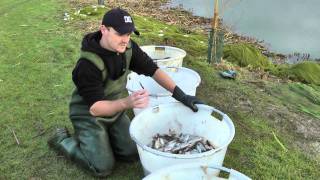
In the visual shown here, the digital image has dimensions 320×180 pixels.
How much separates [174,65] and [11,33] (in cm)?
386

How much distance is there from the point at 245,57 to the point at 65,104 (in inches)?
113

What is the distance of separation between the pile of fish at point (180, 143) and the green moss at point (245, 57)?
2889 millimetres

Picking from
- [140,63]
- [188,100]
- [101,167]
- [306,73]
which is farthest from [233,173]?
[306,73]

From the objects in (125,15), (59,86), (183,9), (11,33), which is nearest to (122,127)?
(125,15)

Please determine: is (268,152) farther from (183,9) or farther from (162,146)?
(183,9)

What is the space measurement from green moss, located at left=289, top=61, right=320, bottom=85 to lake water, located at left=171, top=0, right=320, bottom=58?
2.08 m

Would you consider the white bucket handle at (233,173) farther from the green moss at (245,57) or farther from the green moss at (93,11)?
the green moss at (93,11)

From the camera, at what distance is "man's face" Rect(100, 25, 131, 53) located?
9.83 feet

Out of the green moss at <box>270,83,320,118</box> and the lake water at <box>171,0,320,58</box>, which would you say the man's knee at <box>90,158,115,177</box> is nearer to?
the green moss at <box>270,83,320,118</box>

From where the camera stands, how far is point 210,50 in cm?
562

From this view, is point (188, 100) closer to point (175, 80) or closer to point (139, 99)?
point (139, 99)

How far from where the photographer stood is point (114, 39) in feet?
9.88

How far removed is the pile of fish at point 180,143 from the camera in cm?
317

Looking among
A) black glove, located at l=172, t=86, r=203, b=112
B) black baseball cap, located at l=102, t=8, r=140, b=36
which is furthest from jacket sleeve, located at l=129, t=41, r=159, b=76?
black baseball cap, located at l=102, t=8, r=140, b=36
